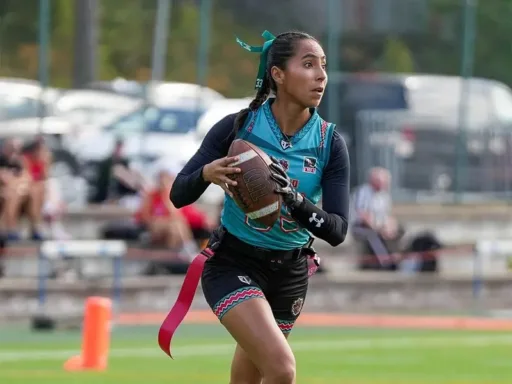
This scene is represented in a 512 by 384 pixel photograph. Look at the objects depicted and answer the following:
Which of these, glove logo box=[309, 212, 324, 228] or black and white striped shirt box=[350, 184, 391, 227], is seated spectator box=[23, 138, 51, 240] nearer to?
black and white striped shirt box=[350, 184, 391, 227]

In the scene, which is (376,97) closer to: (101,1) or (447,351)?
(101,1)

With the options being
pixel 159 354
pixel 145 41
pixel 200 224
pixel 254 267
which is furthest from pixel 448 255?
pixel 254 267

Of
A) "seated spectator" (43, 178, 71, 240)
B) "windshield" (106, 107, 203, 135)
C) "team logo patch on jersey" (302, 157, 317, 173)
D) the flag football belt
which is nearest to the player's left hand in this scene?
"team logo patch on jersey" (302, 157, 317, 173)

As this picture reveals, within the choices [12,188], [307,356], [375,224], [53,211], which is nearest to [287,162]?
[307,356]

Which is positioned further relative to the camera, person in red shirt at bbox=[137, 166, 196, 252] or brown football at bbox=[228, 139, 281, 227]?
person in red shirt at bbox=[137, 166, 196, 252]

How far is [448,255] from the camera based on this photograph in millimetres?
22219

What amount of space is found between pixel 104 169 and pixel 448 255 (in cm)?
552

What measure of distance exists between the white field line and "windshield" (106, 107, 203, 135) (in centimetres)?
622

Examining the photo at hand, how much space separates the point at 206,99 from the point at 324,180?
16.0m

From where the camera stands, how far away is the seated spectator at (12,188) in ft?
62.3

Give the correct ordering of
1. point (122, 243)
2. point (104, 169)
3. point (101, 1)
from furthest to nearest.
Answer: point (101, 1) → point (104, 169) → point (122, 243)

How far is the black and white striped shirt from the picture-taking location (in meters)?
21.5

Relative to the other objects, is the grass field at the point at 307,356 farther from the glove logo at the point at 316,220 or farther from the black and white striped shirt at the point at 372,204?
the glove logo at the point at 316,220

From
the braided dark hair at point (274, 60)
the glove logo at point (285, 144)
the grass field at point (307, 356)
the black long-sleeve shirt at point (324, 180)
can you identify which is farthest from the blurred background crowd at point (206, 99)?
the glove logo at point (285, 144)
